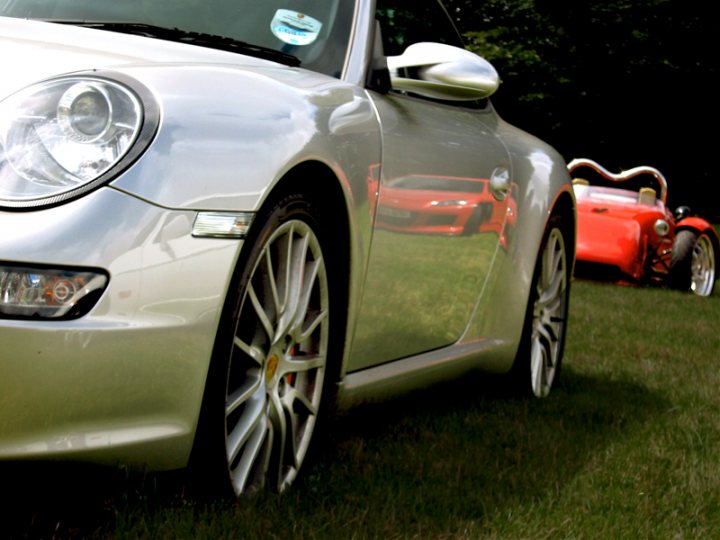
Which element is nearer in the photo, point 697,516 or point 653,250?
point 697,516

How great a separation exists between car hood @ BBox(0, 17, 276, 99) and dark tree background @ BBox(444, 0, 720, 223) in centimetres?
2772

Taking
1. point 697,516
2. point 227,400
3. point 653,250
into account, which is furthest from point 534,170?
point 653,250

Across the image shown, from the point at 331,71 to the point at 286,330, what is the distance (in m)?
0.87

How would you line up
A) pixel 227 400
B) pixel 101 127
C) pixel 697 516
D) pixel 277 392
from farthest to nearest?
pixel 697 516
pixel 277 392
pixel 227 400
pixel 101 127

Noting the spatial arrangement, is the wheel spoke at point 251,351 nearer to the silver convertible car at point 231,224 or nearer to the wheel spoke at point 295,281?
the silver convertible car at point 231,224

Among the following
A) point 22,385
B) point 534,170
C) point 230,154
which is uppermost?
point 230,154

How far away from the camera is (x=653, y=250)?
13.5 m

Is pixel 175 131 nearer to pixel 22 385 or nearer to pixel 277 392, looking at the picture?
pixel 22 385

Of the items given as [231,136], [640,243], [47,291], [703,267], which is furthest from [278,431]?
[703,267]

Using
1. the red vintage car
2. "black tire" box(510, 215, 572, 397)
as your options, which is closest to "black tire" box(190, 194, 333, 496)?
"black tire" box(510, 215, 572, 397)

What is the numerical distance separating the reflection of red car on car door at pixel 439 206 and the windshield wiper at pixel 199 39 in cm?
46

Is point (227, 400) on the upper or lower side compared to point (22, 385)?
lower

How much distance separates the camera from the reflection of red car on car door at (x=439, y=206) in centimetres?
370

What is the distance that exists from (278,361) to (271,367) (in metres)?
0.03
